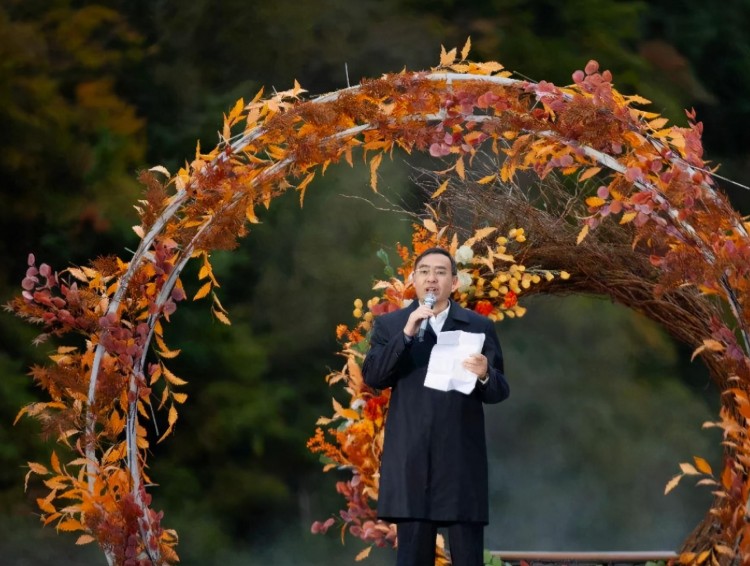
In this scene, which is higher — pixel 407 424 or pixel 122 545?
pixel 407 424

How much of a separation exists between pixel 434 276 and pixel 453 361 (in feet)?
0.78

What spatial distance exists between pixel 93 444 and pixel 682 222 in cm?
186

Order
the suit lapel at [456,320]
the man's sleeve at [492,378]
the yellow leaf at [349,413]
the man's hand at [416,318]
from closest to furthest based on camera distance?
the man's hand at [416,318] → the man's sleeve at [492,378] → the suit lapel at [456,320] → the yellow leaf at [349,413]

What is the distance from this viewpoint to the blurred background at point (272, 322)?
6527 millimetres

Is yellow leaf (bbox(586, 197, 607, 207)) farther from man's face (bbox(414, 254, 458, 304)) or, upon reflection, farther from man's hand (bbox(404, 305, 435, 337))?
man's hand (bbox(404, 305, 435, 337))

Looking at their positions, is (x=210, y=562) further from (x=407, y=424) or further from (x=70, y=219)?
(x=407, y=424)

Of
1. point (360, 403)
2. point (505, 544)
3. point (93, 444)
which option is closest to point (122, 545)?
point (93, 444)

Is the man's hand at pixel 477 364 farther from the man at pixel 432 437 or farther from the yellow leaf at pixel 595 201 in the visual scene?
the yellow leaf at pixel 595 201

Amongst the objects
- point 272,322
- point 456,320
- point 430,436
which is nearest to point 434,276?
point 456,320

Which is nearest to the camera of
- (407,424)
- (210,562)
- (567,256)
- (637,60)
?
(407,424)

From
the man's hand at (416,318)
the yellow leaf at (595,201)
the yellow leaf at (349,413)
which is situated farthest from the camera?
the yellow leaf at (349,413)

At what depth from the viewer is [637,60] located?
6918 mm

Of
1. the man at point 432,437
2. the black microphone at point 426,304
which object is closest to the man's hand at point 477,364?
the man at point 432,437

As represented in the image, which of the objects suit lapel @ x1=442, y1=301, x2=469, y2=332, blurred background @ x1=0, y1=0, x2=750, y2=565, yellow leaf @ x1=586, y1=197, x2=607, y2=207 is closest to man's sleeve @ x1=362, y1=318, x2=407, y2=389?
suit lapel @ x1=442, y1=301, x2=469, y2=332
